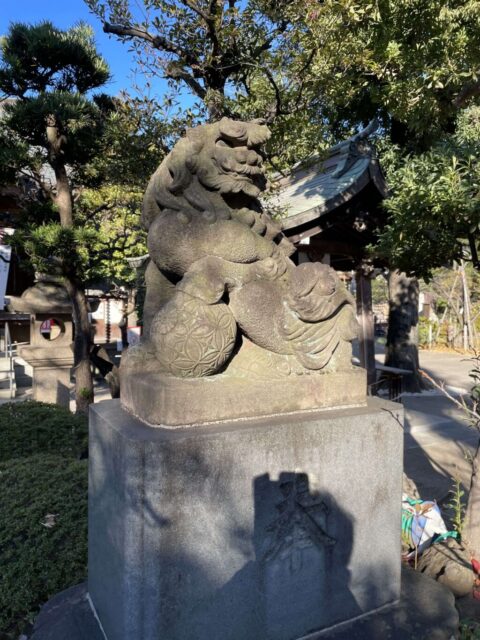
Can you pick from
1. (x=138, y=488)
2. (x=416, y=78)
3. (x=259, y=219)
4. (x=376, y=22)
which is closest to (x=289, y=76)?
(x=376, y=22)

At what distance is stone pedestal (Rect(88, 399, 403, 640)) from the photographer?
1714 millimetres

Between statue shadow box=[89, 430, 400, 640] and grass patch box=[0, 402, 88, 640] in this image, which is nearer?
statue shadow box=[89, 430, 400, 640]

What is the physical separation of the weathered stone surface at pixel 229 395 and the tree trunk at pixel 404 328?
8.99 metres

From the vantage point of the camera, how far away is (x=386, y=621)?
2.12m

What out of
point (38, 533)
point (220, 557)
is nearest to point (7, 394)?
point (38, 533)

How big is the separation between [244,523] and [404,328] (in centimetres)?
1006

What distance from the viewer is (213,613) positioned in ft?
5.91

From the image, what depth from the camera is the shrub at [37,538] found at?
2.37m

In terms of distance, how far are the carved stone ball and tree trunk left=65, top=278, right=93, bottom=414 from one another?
521 cm

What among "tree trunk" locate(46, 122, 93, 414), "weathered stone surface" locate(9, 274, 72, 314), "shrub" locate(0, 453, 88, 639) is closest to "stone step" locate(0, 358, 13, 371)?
"weathered stone surface" locate(9, 274, 72, 314)

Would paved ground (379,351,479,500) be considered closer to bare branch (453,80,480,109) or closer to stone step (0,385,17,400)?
bare branch (453,80,480,109)

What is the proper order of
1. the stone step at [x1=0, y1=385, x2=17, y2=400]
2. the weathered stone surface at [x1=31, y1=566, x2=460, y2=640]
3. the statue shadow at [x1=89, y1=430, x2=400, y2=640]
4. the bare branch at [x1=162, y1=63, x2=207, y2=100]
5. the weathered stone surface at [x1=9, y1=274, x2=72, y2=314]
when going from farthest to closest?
the stone step at [x1=0, y1=385, x2=17, y2=400] < the weathered stone surface at [x1=9, y1=274, x2=72, y2=314] < the bare branch at [x1=162, y1=63, x2=207, y2=100] < the weathered stone surface at [x1=31, y1=566, x2=460, y2=640] < the statue shadow at [x1=89, y1=430, x2=400, y2=640]

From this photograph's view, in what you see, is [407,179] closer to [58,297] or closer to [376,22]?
[376,22]

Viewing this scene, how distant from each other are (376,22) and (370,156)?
9.14 feet
